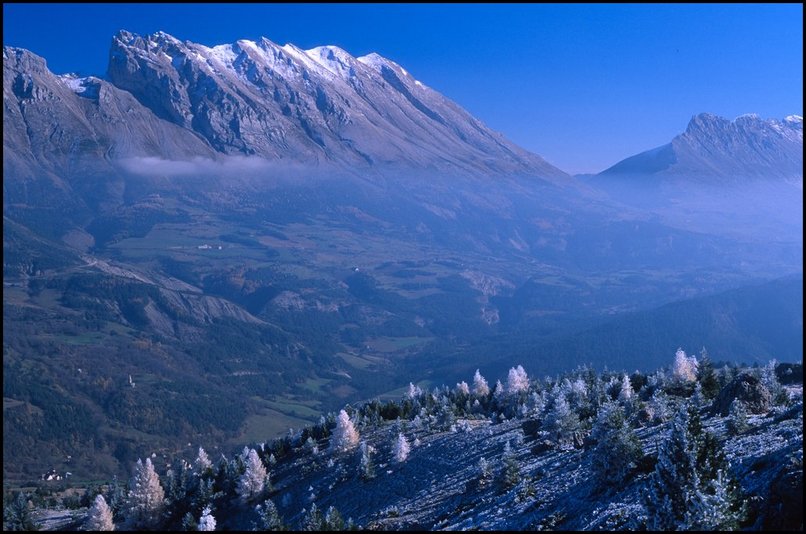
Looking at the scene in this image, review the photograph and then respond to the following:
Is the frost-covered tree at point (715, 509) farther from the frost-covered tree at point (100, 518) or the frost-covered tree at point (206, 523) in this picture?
the frost-covered tree at point (100, 518)

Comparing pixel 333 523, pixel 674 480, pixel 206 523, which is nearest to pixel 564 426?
pixel 333 523

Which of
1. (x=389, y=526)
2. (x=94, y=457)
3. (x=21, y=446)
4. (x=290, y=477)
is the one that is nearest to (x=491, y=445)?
(x=389, y=526)

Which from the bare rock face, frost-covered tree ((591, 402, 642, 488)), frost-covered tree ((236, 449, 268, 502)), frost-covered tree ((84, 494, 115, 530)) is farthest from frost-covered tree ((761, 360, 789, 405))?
frost-covered tree ((84, 494, 115, 530))

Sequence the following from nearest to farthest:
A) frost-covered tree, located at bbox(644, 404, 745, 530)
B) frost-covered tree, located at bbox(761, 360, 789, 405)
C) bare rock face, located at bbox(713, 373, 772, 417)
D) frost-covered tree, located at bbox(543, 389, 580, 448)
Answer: frost-covered tree, located at bbox(644, 404, 745, 530) < bare rock face, located at bbox(713, 373, 772, 417) < frost-covered tree, located at bbox(761, 360, 789, 405) < frost-covered tree, located at bbox(543, 389, 580, 448)

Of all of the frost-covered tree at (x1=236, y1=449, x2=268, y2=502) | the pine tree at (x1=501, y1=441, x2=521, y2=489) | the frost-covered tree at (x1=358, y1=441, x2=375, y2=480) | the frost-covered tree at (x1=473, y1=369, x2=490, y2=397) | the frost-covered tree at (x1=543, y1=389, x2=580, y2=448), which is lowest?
the frost-covered tree at (x1=236, y1=449, x2=268, y2=502)

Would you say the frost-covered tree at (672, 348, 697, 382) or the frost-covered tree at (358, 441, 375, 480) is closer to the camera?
the frost-covered tree at (358, 441, 375, 480)

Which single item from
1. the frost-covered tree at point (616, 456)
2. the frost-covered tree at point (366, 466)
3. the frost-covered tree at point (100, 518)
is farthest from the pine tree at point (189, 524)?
the frost-covered tree at point (616, 456)

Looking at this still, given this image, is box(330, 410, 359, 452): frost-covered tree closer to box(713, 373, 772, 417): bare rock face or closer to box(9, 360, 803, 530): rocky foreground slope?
box(9, 360, 803, 530): rocky foreground slope

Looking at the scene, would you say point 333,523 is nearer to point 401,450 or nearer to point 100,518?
point 401,450
